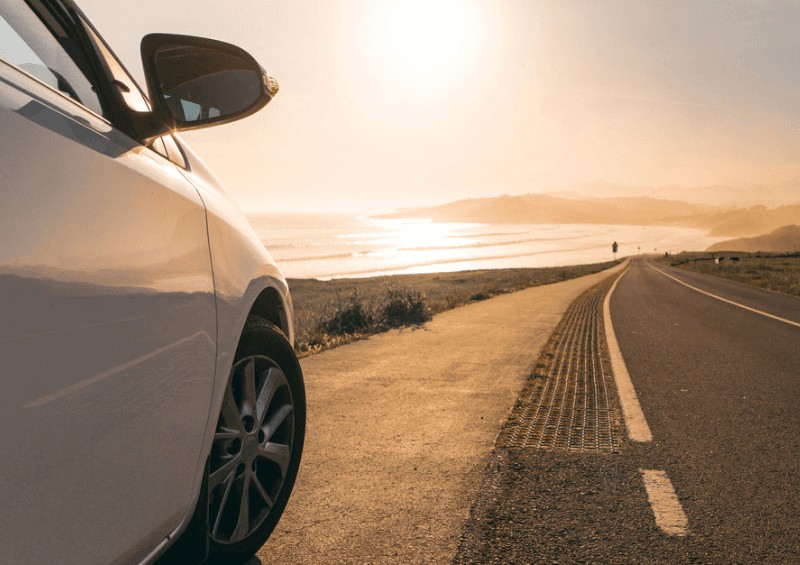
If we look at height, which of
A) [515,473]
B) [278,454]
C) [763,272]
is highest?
[278,454]

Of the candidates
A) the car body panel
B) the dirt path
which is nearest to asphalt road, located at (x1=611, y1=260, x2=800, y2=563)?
the dirt path

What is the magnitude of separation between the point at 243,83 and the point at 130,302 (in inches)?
38.9

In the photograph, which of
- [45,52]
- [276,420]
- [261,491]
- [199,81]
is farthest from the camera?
[276,420]

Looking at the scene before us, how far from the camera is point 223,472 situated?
2396mm

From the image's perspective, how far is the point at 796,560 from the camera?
2.74 m

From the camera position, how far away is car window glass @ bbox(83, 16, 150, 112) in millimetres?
2051

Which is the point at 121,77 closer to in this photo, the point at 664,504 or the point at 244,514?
the point at 244,514

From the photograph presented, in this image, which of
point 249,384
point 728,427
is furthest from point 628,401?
point 249,384

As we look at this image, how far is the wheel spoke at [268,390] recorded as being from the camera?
2615mm

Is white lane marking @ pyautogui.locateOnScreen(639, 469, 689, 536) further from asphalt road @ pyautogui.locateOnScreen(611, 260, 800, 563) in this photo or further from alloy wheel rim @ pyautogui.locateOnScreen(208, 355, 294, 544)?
alloy wheel rim @ pyautogui.locateOnScreen(208, 355, 294, 544)

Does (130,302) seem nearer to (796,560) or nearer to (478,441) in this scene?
(796,560)

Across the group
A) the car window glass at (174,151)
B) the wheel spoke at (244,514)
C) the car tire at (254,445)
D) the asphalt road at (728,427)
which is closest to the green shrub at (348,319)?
the asphalt road at (728,427)

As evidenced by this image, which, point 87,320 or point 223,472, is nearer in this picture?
point 87,320

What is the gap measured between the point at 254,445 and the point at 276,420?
0.63 feet
